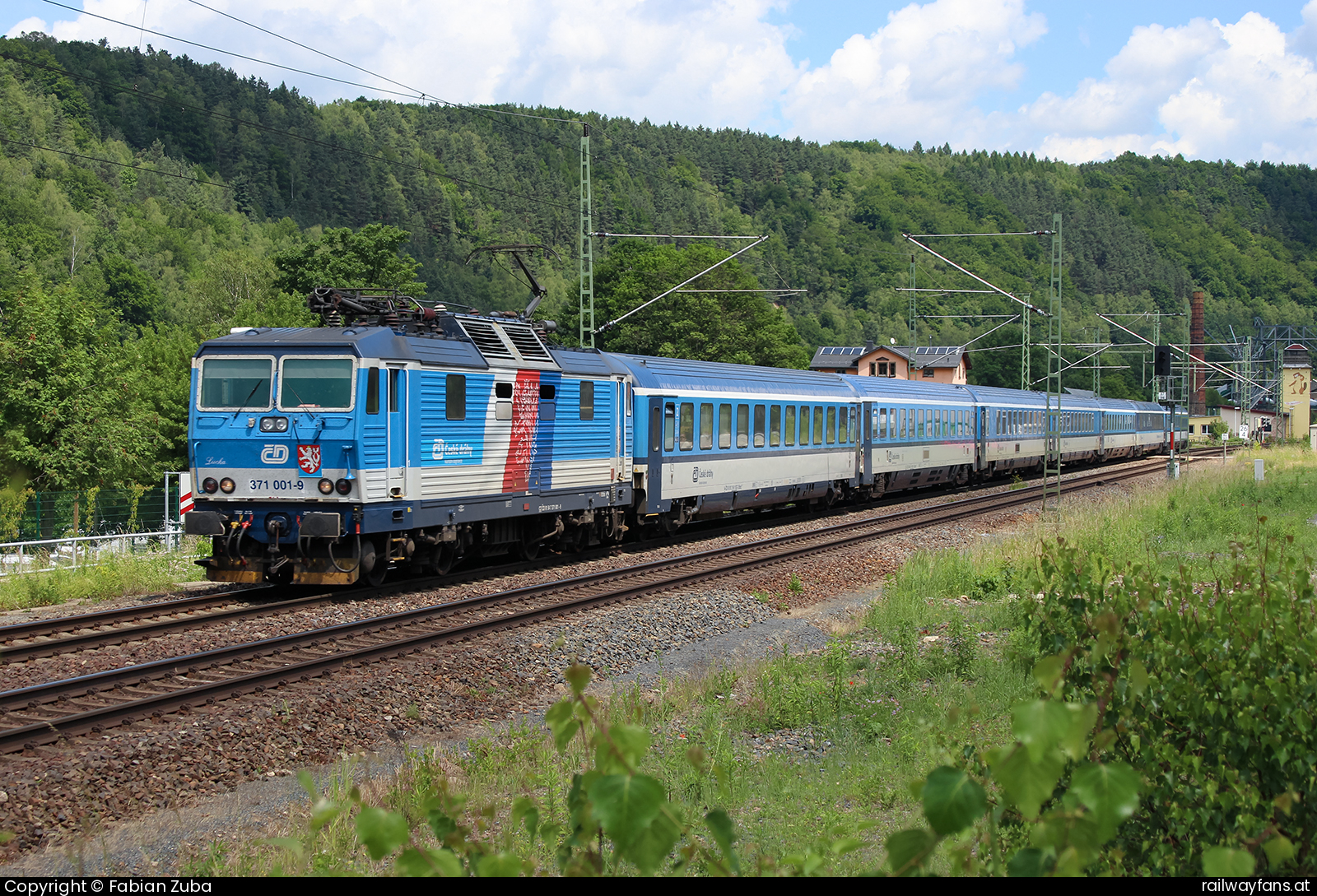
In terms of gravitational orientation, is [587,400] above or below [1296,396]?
below

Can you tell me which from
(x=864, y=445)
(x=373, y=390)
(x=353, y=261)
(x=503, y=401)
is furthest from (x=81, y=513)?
(x=353, y=261)

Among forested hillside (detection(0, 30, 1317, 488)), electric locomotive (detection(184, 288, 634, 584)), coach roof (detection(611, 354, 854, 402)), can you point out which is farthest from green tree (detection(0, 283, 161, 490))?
coach roof (detection(611, 354, 854, 402))

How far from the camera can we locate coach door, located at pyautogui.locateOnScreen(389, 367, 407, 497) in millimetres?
14844

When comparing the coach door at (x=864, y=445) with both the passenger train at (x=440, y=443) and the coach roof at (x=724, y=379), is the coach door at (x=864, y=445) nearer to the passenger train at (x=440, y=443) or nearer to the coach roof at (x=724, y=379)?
the coach roof at (x=724, y=379)

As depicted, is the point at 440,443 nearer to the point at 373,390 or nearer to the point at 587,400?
the point at 373,390

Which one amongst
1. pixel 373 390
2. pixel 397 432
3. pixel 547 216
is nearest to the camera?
pixel 373 390

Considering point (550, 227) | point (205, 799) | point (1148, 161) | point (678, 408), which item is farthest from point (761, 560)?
point (1148, 161)

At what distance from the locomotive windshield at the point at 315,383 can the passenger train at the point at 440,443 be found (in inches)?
0.8

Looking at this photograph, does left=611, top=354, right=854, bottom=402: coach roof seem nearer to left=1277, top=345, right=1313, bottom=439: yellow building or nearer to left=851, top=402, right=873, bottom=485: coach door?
left=851, top=402, right=873, bottom=485: coach door

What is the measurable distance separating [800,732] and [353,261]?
59870mm

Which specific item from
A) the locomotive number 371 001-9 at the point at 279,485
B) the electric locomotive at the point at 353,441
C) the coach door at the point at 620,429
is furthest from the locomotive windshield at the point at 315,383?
the coach door at the point at 620,429

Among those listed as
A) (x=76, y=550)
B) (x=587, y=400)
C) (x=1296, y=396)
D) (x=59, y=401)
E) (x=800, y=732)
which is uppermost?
(x=1296, y=396)

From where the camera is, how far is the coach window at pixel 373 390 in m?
14.5

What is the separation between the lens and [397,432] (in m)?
14.9
